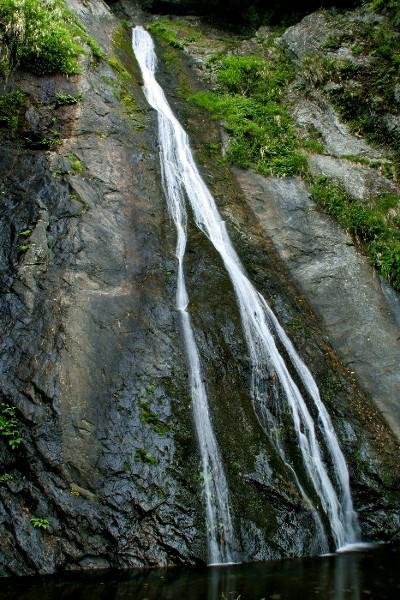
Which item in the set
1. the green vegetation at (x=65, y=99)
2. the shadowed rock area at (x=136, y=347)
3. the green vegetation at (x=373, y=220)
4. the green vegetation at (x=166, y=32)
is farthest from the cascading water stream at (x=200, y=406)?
the green vegetation at (x=166, y=32)

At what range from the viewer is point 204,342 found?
850cm

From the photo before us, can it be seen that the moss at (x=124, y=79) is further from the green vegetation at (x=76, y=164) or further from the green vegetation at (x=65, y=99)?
the green vegetation at (x=76, y=164)

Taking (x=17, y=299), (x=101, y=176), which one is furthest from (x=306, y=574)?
(x=101, y=176)

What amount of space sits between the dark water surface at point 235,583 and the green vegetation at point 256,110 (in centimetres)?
966

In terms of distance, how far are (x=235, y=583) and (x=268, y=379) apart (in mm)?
3518

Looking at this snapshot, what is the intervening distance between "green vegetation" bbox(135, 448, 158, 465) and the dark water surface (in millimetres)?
1373

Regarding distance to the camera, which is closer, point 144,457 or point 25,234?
point 144,457

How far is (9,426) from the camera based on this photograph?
6.80 metres

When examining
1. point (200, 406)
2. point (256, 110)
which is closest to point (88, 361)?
point (200, 406)

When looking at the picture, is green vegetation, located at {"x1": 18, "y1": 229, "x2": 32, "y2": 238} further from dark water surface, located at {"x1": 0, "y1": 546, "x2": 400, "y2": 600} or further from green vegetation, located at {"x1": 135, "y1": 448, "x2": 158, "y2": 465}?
dark water surface, located at {"x1": 0, "y1": 546, "x2": 400, "y2": 600}

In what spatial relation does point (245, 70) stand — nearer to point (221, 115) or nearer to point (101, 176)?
point (221, 115)

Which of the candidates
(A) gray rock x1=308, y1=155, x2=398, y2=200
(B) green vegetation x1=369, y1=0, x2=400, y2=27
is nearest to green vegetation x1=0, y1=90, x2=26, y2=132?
(A) gray rock x1=308, y1=155, x2=398, y2=200

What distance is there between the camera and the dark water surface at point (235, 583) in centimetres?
514

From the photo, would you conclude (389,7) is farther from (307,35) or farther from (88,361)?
(88,361)
